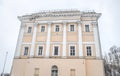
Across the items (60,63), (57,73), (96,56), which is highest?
(96,56)

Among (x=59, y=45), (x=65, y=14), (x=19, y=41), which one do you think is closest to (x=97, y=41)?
(x=59, y=45)

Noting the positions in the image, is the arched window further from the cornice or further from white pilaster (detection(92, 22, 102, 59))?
the cornice

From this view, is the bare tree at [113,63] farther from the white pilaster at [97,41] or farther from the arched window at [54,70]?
the arched window at [54,70]

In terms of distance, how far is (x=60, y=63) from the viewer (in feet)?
64.6

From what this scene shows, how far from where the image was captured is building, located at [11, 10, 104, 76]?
765 inches

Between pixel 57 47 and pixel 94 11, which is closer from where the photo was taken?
pixel 57 47

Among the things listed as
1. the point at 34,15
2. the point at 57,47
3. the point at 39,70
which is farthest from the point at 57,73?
the point at 34,15

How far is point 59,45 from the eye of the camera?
21.3 metres

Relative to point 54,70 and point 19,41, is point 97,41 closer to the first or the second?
point 54,70

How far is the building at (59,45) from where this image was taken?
63.8 ft

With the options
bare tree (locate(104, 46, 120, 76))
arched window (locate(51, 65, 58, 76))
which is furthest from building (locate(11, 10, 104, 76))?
bare tree (locate(104, 46, 120, 76))

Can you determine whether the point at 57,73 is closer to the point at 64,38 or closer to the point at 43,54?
the point at 43,54

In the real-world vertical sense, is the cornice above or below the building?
above

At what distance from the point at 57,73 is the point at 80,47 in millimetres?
5660
